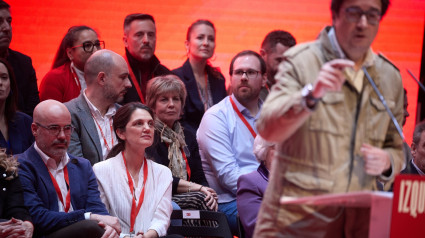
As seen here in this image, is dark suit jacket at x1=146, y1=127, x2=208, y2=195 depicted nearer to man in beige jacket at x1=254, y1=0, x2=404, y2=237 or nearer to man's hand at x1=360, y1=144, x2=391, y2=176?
man in beige jacket at x1=254, y1=0, x2=404, y2=237

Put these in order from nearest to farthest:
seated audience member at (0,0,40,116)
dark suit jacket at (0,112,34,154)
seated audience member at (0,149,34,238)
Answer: seated audience member at (0,149,34,238) → dark suit jacket at (0,112,34,154) → seated audience member at (0,0,40,116)

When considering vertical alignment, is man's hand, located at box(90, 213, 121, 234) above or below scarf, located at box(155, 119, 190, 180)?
below

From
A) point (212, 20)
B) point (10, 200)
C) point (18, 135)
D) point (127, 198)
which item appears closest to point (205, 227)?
point (127, 198)

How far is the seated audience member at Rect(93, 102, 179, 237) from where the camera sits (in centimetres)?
339

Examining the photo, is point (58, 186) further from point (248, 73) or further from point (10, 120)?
point (248, 73)

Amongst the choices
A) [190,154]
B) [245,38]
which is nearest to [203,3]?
[245,38]

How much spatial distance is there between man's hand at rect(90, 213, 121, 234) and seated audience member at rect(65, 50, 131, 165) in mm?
582

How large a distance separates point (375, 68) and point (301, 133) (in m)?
0.33

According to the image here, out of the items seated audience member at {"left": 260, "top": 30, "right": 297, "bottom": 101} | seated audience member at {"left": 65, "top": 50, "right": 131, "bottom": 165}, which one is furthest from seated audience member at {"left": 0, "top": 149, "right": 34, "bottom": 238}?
seated audience member at {"left": 260, "top": 30, "right": 297, "bottom": 101}

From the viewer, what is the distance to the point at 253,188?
3.34 m

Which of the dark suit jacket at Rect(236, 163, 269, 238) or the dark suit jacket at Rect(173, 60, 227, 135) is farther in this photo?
the dark suit jacket at Rect(173, 60, 227, 135)

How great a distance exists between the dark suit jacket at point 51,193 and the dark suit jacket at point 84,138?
33 centimetres

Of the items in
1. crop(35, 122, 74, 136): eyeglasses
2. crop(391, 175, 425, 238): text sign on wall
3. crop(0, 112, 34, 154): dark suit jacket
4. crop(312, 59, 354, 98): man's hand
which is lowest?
crop(0, 112, 34, 154): dark suit jacket

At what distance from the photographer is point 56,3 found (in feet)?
16.4
